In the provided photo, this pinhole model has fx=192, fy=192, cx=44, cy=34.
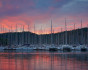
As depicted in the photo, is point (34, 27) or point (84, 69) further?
point (34, 27)

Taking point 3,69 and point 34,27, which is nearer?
point 3,69

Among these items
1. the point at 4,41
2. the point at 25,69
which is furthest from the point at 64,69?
the point at 4,41

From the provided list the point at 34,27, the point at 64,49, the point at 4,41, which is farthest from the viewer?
the point at 4,41

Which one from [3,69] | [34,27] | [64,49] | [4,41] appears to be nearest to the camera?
[3,69]

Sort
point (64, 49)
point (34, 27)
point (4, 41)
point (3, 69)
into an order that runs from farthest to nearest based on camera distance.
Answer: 1. point (4, 41)
2. point (34, 27)
3. point (64, 49)
4. point (3, 69)

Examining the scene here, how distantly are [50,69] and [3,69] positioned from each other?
534cm

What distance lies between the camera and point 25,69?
71.7 ft

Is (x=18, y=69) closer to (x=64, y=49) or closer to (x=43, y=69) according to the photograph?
(x=43, y=69)

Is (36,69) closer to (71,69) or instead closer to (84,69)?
(71,69)

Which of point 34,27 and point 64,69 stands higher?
point 34,27

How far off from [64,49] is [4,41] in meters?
56.7

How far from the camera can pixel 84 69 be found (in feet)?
71.5

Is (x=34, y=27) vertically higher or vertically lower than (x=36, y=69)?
higher

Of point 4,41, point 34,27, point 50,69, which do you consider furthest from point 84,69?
point 4,41
